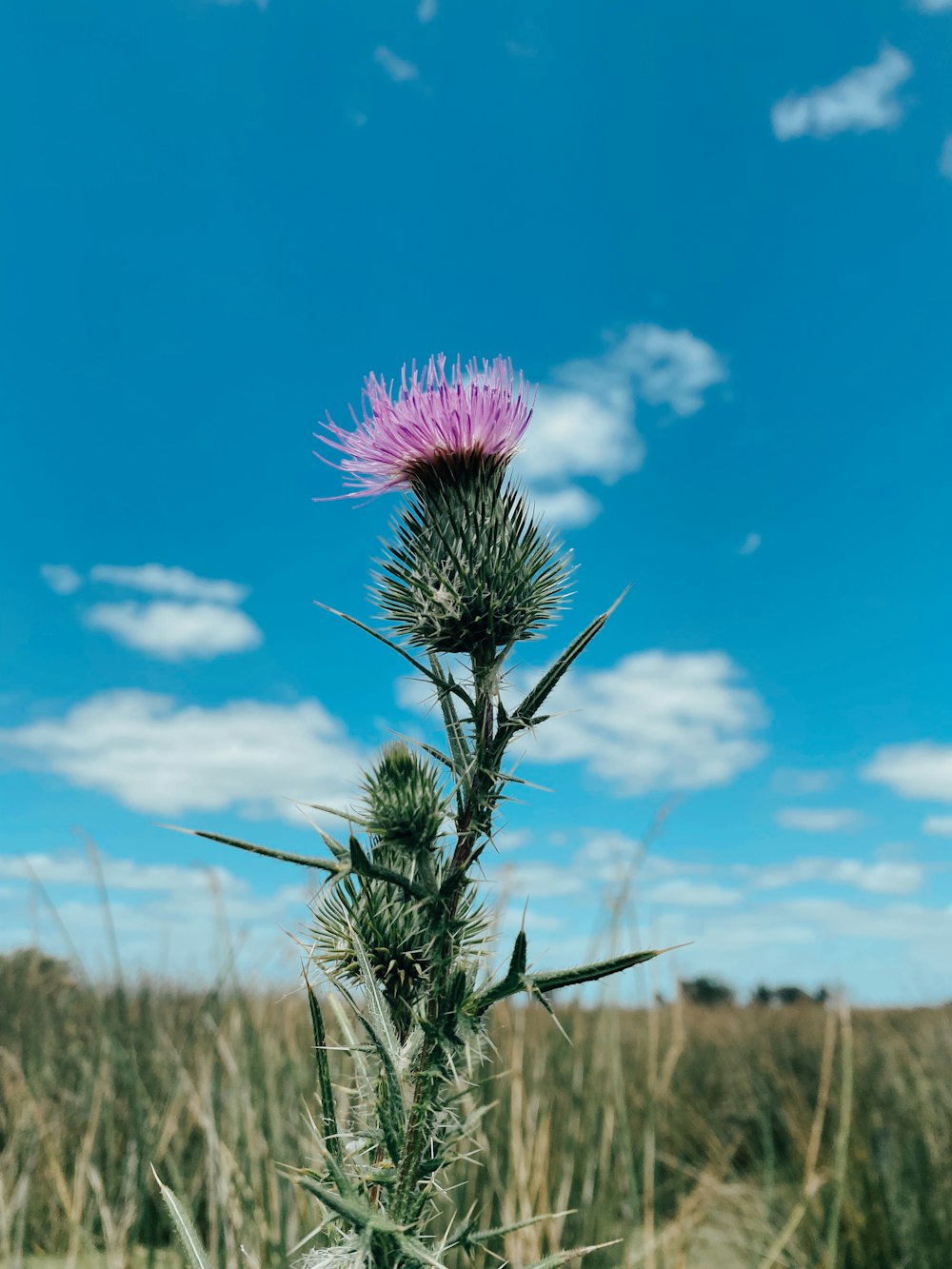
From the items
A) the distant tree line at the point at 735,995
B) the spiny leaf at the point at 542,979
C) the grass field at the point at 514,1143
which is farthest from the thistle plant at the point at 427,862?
the distant tree line at the point at 735,995

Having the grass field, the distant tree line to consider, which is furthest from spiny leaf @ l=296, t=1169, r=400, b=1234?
the distant tree line

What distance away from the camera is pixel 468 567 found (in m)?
1.76

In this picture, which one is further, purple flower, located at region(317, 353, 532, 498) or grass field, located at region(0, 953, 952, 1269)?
grass field, located at region(0, 953, 952, 1269)

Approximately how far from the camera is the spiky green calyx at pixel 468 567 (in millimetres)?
1687

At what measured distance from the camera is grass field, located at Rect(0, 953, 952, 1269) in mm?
3336

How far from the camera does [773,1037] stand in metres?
9.88

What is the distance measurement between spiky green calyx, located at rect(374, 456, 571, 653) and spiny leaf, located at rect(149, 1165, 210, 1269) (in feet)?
3.01

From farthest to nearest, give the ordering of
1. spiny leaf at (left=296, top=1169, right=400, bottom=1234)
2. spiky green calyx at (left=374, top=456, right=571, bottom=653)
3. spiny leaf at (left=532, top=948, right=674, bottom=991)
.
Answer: spiky green calyx at (left=374, top=456, right=571, bottom=653), spiny leaf at (left=532, top=948, right=674, bottom=991), spiny leaf at (left=296, top=1169, right=400, bottom=1234)

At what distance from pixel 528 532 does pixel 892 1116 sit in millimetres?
5250

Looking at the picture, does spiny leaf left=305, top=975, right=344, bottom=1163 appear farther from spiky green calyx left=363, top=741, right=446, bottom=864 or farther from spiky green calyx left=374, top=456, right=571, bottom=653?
spiky green calyx left=374, top=456, right=571, bottom=653

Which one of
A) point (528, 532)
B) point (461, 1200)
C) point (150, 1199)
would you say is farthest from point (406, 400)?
point (150, 1199)

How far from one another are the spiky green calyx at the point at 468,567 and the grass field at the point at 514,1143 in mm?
1219

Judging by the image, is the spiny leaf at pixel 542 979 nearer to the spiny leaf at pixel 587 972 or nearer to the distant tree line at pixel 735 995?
the spiny leaf at pixel 587 972

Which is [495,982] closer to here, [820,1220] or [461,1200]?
[461,1200]
